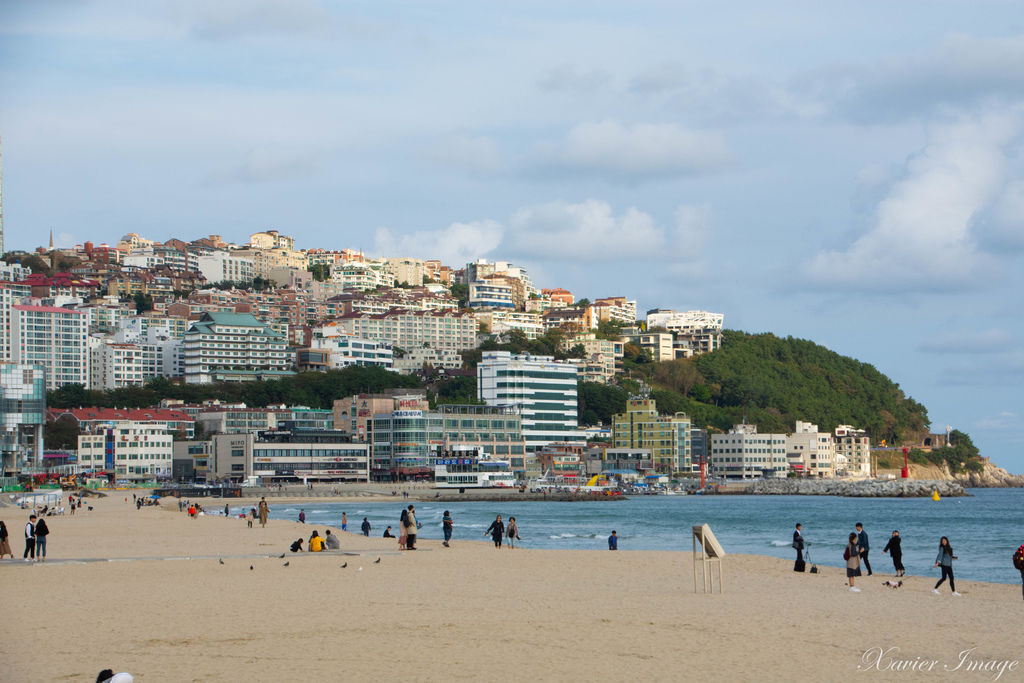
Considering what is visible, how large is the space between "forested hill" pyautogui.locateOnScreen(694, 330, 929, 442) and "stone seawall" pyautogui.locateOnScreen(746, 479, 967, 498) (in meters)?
30.5

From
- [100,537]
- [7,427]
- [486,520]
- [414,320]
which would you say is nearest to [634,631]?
[100,537]

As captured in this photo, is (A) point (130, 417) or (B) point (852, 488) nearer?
(B) point (852, 488)

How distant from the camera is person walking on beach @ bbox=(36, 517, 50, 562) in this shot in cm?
2762

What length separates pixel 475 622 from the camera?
1792 cm

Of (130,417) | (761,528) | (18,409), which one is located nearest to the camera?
(761,528)

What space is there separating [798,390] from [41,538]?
164685 mm

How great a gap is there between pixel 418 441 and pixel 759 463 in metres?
45.9

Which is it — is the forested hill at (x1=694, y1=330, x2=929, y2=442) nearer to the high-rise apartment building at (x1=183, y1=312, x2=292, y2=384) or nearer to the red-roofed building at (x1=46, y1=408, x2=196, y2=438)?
the high-rise apartment building at (x1=183, y1=312, x2=292, y2=384)

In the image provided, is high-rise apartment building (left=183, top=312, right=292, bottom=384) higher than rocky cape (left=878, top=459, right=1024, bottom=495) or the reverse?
higher

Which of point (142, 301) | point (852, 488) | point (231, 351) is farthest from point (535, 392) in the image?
point (142, 301)

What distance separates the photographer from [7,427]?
10581 centimetres

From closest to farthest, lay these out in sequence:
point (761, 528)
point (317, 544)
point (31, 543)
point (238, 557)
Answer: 1. point (31, 543)
2. point (238, 557)
3. point (317, 544)
4. point (761, 528)

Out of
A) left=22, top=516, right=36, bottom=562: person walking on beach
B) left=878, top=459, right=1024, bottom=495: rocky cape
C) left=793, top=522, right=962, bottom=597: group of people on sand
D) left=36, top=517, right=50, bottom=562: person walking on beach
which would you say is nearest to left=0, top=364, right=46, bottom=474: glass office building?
left=36, top=517, right=50, bottom=562: person walking on beach

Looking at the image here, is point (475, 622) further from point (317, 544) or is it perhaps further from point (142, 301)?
point (142, 301)
